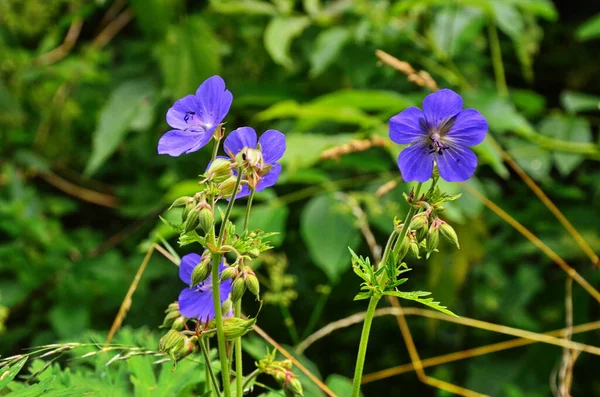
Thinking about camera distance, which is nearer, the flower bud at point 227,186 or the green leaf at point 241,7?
the flower bud at point 227,186

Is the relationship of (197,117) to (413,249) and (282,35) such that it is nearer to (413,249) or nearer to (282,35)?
(413,249)

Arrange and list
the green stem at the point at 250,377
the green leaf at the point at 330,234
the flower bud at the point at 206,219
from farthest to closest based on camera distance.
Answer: the green leaf at the point at 330,234, the green stem at the point at 250,377, the flower bud at the point at 206,219

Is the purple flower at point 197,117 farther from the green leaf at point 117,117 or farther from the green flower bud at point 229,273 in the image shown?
the green leaf at point 117,117

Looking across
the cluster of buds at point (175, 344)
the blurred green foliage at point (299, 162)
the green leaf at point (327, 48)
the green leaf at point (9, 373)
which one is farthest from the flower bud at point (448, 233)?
the green leaf at point (327, 48)

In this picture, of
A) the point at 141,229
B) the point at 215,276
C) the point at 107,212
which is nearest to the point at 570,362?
the point at 215,276

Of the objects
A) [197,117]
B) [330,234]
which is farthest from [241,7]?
[197,117]

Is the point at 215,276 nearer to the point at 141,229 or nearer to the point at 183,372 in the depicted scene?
the point at 183,372
